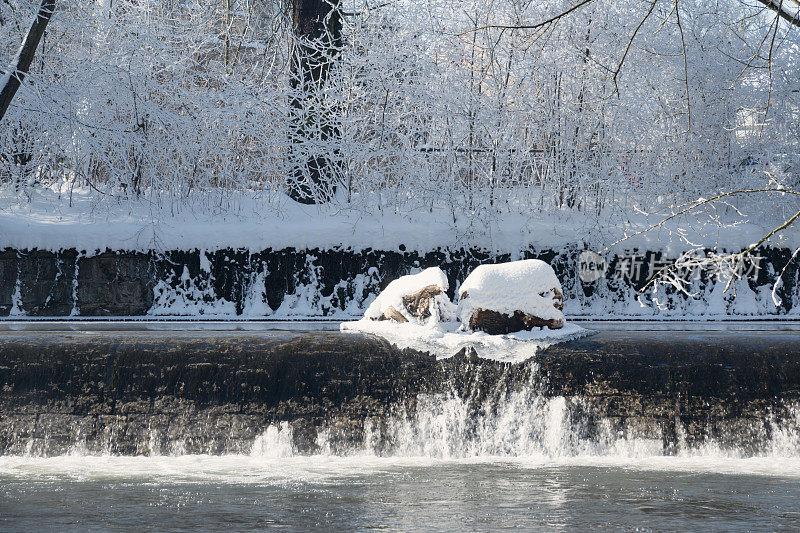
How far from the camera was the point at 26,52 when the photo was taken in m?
11.4

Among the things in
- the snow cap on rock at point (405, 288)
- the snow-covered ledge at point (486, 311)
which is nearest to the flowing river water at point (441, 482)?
the snow-covered ledge at point (486, 311)

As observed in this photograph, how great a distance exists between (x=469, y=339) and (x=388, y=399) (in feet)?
2.91

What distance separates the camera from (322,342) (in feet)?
24.8

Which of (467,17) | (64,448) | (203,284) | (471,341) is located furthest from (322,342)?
(467,17)

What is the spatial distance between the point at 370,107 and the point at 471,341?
8.46 meters

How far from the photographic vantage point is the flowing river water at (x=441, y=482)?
4723 millimetres

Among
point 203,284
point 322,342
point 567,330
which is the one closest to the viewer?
point 322,342

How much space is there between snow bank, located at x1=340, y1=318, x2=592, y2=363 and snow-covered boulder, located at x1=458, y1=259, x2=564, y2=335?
0.11m

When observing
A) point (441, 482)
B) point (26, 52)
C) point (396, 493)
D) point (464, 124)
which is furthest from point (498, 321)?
point (464, 124)

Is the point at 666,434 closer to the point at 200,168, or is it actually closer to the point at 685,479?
the point at 685,479

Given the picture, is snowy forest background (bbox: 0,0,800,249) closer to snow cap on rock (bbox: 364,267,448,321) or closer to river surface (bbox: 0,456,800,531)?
snow cap on rock (bbox: 364,267,448,321)

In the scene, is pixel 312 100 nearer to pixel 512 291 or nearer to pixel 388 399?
pixel 512 291

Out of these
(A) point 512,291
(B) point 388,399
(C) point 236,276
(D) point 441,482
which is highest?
(C) point 236,276

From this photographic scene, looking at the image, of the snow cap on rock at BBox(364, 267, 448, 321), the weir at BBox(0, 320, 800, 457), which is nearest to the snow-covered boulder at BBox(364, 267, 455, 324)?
the snow cap on rock at BBox(364, 267, 448, 321)
